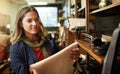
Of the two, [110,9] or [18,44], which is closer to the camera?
[110,9]

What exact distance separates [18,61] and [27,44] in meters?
0.19

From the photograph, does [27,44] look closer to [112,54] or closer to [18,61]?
[18,61]

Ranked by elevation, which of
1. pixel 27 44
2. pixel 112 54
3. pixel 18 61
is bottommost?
pixel 18 61

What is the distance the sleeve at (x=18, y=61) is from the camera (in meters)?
1.36

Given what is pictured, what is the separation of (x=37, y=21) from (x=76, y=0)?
166cm

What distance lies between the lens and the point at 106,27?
5.87ft

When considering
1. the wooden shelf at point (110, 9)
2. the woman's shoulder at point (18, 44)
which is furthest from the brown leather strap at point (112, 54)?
the woman's shoulder at point (18, 44)

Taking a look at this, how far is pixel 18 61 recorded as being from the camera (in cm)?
140

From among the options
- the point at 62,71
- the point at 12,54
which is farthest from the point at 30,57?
the point at 62,71

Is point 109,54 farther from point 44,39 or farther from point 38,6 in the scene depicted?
point 38,6

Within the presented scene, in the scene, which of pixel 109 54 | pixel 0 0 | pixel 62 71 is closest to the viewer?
pixel 109 54

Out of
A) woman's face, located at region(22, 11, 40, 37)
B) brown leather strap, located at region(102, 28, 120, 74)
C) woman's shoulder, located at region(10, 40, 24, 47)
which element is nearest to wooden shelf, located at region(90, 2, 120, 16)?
brown leather strap, located at region(102, 28, 120, 74)

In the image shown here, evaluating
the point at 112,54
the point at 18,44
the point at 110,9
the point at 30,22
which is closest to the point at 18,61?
the point at 18,44

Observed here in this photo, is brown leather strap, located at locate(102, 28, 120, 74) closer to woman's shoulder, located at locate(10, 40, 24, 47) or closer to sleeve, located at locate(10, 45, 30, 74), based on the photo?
sleeve, located at locate(10, 45, 30, 74)
